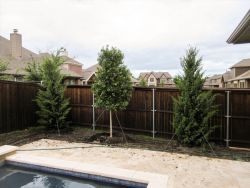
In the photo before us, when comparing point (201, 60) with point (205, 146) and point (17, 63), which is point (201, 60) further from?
point (17, 63)

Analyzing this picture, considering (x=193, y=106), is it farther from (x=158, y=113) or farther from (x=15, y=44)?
(x=15, y=44)

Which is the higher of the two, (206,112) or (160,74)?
(160,74)

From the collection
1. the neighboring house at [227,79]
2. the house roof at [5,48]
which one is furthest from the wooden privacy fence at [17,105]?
the neighboring house at [227,79]

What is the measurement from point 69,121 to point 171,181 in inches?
239

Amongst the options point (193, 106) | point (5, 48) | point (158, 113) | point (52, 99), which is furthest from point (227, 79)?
Answer: point (52, 99)

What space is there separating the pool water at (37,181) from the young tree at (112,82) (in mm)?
2996

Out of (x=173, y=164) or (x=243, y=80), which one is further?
(x=243, y=80)

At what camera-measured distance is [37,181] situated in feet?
15.3

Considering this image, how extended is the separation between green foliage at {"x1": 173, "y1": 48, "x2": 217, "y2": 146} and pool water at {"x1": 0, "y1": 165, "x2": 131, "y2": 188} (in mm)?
3044

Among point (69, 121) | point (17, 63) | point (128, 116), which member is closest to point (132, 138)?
point (128, 116)

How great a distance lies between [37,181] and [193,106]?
4526 mm

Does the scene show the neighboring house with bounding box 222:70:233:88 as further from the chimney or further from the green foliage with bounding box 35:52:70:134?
the green foliage with bounding box 35:52:70:134

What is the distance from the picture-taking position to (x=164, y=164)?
5109mm

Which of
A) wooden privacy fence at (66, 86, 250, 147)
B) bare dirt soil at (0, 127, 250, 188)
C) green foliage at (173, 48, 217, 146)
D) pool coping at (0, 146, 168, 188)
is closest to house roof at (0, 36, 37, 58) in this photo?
wooden privacy fence at (66, 86, 250, 147)
